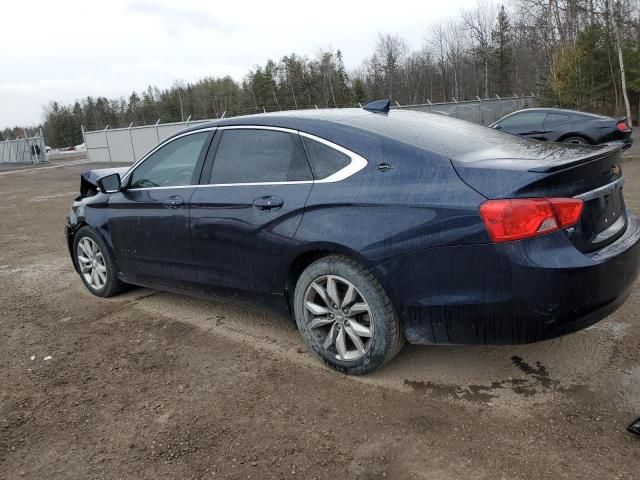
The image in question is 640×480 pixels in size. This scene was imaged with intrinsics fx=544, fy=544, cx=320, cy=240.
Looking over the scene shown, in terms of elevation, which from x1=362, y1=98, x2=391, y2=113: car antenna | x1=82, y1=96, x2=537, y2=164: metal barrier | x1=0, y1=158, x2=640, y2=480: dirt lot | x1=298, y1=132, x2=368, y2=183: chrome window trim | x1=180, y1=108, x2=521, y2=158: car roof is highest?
x1=82, y1=96, x2=537, y2=164: metal barrier

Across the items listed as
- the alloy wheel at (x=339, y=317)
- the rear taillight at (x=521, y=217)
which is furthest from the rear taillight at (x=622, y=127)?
the alloy wheel at (x=339, y=317)

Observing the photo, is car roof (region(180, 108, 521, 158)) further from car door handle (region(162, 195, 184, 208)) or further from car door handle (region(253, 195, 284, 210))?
car door handle (region(162, 195, 184, 208))

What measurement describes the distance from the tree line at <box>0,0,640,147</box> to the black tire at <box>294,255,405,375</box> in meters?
26.1

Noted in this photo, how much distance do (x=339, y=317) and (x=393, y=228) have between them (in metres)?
0.68

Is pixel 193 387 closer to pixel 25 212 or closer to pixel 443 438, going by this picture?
pixel 443 438

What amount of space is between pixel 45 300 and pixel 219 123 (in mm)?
2726

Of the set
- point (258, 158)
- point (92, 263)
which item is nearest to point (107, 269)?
point (92, 263)

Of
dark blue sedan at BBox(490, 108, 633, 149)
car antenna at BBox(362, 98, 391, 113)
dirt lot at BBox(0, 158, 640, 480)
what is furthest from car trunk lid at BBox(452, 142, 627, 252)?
dark blue sedan at BBox(490, 108, 633, 149)

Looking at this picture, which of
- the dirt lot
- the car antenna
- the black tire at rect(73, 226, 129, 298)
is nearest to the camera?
the dirt lot

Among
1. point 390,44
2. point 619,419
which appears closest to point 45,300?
point 619,419

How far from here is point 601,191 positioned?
2.85 metres

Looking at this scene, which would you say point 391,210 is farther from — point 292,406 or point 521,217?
point 292,406

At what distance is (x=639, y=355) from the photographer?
3312mm

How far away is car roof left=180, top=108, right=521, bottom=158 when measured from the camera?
→ 314 cm
